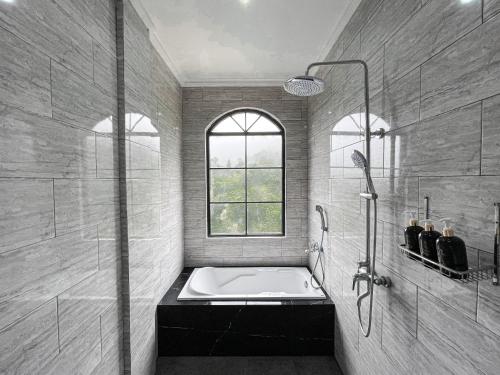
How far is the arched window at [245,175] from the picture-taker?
3170mm

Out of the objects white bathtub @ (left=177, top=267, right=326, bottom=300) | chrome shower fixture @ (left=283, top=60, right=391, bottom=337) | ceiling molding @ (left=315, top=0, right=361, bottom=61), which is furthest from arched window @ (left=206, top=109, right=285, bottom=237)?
chrome shower fixture @ (left=283, top=60, right=391, bottom=337)

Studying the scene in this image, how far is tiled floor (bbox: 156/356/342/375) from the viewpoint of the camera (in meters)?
2.05

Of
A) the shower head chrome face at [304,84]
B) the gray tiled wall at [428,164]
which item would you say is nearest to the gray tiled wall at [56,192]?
the shower head chrome face at [304,84]

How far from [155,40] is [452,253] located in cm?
232

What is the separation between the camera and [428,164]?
3.37ft

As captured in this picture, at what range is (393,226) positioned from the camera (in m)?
1.29

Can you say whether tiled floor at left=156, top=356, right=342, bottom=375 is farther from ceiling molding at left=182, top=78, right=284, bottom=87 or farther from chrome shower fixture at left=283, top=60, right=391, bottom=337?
ceiling molding at left=182, top=78, right=284, bottom=87

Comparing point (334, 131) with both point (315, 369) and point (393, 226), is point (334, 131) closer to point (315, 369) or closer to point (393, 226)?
point (393, 226)

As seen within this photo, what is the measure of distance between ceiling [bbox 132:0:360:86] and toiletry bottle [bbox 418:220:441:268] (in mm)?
1488

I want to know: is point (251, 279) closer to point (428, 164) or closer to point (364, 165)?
point (364, 165)

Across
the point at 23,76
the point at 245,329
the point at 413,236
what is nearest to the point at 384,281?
the point at 413,236

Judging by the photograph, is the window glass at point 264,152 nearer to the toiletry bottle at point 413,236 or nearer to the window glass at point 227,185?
the window glass at point 227,185

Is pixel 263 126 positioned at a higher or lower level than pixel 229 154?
higher

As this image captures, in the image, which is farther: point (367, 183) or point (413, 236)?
point (367, 183)
